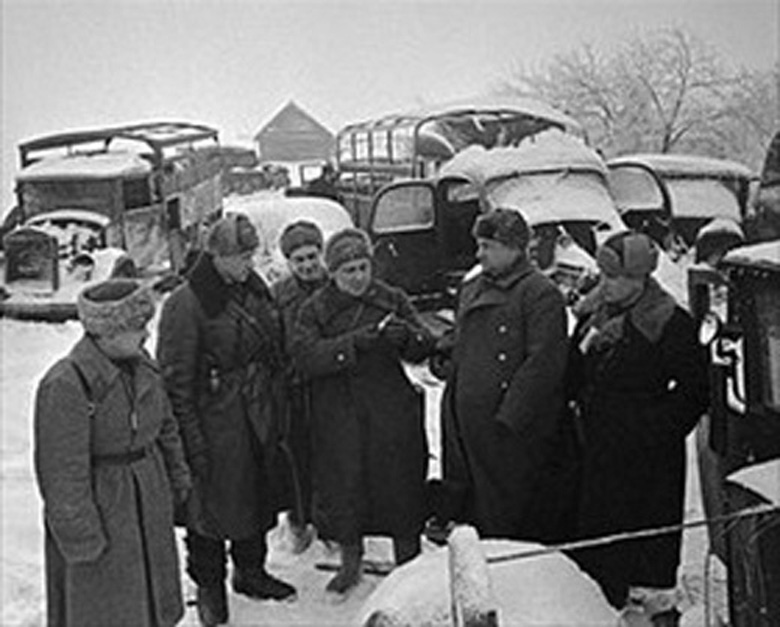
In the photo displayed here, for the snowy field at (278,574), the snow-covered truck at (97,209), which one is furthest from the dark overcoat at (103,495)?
the snow-covered truck at (97,209)

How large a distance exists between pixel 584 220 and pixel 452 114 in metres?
5.38

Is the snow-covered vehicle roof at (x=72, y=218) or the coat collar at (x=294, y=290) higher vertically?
the coat collar at (x=294, y=290)

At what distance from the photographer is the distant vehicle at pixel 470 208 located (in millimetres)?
11938

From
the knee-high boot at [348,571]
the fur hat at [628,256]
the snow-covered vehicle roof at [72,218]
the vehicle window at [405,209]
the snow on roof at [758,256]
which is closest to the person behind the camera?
the snow on roof at [758,256]

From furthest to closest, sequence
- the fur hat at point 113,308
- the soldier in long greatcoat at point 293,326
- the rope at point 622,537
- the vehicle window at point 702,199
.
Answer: the vehicle window at point 702,199
the soldier in long greatcoat at point 293,326
the fur hat at point 113,308
the rope at point 622,537

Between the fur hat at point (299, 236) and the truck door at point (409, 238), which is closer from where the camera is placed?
the fur hat at point (299, 236)

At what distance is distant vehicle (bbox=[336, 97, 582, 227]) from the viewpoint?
1655cm

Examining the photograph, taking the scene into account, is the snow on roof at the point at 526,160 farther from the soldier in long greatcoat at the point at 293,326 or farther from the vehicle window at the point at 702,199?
the soldier in long greatcoat at the point at 293,326

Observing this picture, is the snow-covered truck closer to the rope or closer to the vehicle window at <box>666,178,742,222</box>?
the vehicle window at <box>666,178,742,222</box>

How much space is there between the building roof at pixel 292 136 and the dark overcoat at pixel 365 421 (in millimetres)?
49327

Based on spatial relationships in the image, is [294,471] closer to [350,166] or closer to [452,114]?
[452,114]

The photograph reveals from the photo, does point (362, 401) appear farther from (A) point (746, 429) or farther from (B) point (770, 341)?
(B) point (770, 341)

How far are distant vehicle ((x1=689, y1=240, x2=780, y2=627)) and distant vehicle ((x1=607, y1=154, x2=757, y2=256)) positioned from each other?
8006 millimetres

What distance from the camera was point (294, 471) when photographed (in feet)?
17.5
